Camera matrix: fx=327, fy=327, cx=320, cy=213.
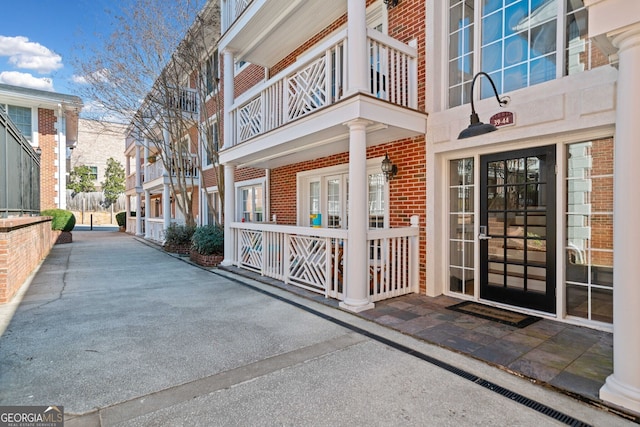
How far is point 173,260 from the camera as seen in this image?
9758 mm

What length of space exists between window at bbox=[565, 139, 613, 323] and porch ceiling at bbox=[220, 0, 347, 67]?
16.5 ft

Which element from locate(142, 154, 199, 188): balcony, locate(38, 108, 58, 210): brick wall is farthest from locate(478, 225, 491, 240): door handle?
locate(38, 108, 58, 210): brick wall

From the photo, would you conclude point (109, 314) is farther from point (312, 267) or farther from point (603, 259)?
point (603, 259)

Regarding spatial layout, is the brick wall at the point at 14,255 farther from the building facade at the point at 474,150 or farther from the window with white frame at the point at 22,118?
the window with white frame at the point at 22,118

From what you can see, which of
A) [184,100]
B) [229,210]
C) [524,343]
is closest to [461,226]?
[524,343]

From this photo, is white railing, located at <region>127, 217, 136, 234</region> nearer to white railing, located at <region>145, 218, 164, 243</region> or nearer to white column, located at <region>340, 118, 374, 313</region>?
white railing, located at <region>145, 218, 164, 243</region>

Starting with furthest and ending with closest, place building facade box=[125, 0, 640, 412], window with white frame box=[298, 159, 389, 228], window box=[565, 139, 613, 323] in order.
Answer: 1. window with white frame box=[298, 159, 389, 228]
2. window box=[565, 139, 613, 323]
3. building facade box=[125, 0, 640, 412]

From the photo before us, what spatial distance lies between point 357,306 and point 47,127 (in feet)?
59.2

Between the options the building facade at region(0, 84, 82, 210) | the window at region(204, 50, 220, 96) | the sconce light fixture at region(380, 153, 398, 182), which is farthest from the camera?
the building facade at region(0, 84, 82, 210)

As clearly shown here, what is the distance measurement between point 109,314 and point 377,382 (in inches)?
156

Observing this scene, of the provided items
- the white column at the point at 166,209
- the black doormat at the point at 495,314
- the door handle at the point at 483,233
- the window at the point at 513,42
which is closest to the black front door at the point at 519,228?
the door handle at the point at 483,233

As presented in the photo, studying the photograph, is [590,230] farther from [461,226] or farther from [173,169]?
[173,169]

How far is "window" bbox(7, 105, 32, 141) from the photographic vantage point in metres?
15.0

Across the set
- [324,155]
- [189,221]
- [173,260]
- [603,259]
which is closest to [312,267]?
[324,155]
